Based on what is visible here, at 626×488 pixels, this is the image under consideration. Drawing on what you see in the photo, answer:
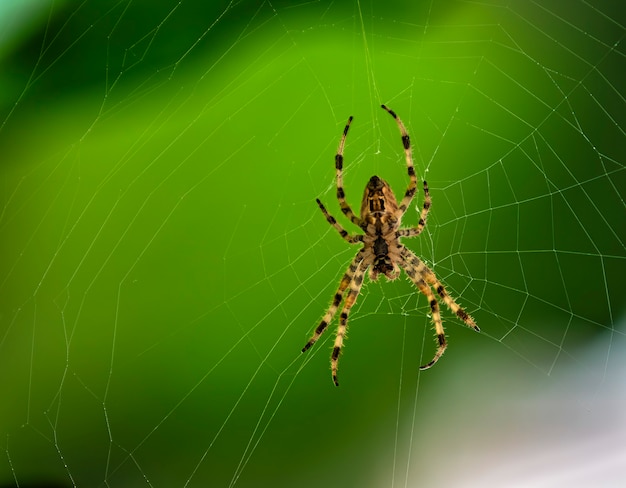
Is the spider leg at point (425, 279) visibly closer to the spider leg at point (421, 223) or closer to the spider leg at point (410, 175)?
the spider leg at point (421, 223)

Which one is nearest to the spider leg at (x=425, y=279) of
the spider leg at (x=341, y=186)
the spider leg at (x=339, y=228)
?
the spider leg at (x=339, y=228)

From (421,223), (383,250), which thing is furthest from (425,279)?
(421,223)

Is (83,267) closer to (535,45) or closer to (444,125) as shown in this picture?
(444,125)

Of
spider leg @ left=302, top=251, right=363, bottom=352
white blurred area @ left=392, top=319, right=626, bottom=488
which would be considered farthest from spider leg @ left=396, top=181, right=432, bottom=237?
white blurred area @ left=392, top=319, right=626, bottom=488

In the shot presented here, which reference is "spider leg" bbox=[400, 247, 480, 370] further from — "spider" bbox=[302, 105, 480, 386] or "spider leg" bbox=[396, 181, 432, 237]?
"spider leg" bbox=[396, 181, 432, 237]

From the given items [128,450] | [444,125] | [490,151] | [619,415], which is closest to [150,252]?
[128,450]

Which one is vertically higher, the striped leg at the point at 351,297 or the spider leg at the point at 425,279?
the spider leg at the point at 425,279

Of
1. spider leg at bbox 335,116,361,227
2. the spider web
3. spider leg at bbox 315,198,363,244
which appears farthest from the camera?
spider leg at bbox 315,198,363,244
